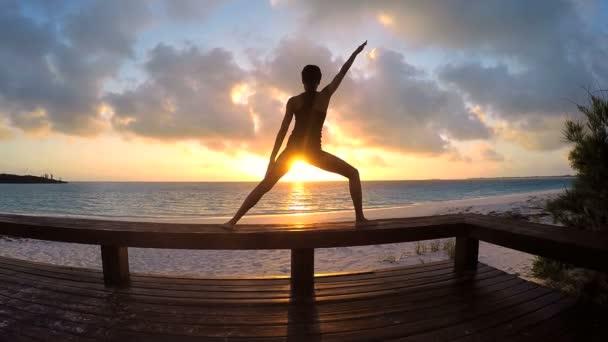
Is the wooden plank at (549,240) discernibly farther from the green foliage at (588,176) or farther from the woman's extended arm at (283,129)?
the woman's extended arm at (283,129)

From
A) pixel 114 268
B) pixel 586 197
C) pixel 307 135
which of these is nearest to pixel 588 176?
pixel 586 197

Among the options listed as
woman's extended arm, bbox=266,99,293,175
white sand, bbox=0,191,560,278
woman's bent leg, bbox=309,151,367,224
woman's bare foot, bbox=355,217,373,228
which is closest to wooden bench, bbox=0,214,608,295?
woman's bare foot, bbox=355,217,373,228

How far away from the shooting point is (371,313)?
2.77 m

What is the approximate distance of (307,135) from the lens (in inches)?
128

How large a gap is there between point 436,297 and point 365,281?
2.61ft

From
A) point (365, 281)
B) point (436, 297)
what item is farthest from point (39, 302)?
point (436, 297)

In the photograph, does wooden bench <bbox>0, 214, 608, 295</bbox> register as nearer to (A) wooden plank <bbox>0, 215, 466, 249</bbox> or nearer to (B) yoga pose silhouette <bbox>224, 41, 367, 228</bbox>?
(A) wooden plank <bbox>0, 215, 466, 249</bbox>

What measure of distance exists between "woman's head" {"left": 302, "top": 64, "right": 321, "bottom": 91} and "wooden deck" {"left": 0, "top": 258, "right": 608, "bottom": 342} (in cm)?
222

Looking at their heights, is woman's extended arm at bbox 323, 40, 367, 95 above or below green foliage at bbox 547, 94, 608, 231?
above

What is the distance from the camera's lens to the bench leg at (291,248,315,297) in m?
3.33

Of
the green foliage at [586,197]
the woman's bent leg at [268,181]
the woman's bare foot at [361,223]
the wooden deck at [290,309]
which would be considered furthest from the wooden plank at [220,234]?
the green foliage at [586,197]

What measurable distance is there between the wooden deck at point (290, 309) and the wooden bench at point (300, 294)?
0.01 m

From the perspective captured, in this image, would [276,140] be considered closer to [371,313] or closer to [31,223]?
[371,313]

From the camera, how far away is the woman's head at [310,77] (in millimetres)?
3166
